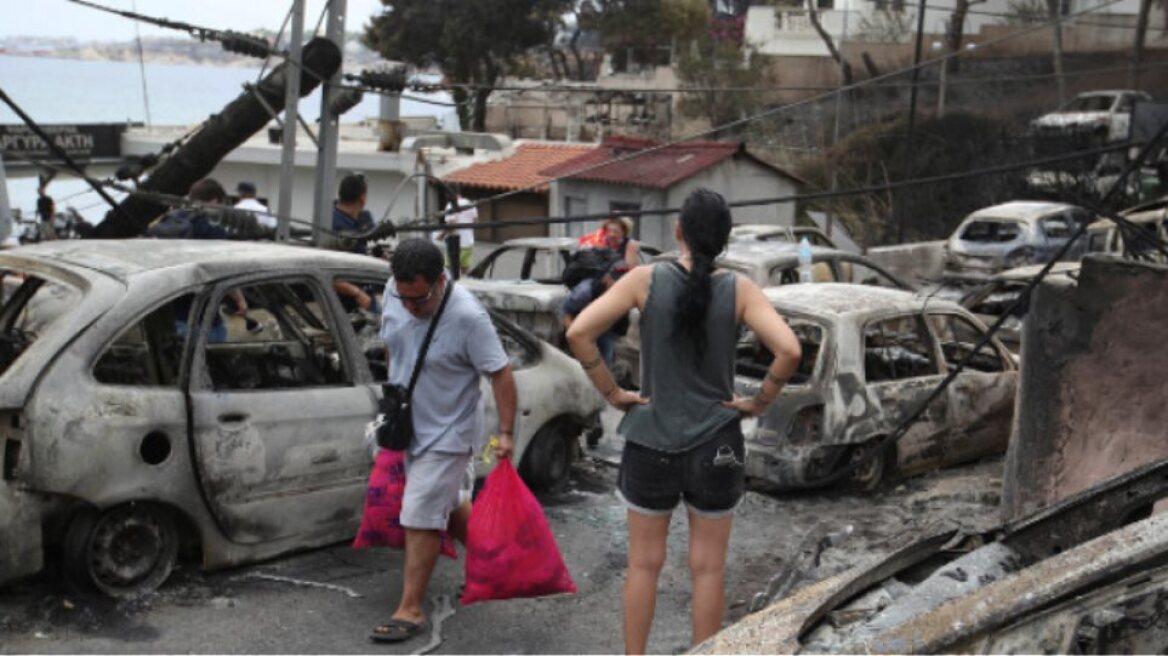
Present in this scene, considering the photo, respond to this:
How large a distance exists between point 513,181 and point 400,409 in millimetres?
24505

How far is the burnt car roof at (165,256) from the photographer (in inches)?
265

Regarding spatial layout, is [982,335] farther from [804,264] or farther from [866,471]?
[804,264]

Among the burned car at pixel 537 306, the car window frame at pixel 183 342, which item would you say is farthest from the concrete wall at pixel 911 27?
the car window frame at pixel 183 342

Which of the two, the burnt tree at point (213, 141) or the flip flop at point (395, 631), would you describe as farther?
the burnt tree at point (213, 141)

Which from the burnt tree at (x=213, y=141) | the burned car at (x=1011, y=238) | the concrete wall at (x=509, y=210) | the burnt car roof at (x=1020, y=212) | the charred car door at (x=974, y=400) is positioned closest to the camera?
the charred car door at (x=974, y=400)

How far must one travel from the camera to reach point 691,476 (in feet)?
17.2

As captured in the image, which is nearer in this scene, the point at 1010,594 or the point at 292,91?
the point at 1010,594

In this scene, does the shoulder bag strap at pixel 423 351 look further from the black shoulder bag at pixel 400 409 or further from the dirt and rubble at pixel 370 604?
the dirt and rubble at pixel 370 604

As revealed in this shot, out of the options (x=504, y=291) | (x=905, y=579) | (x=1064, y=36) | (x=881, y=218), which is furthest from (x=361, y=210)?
(x=1064, y=36)

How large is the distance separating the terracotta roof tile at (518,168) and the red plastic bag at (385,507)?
928 inches

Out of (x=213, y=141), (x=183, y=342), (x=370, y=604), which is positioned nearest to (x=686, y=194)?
(x=213, y=141)

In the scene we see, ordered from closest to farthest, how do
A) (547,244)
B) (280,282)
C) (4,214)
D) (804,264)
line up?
(280,282) → (804,264) → (4,214) → (547,244)

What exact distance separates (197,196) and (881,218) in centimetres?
2231

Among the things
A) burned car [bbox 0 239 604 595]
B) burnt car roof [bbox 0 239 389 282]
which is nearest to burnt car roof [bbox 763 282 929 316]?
burned car [bbox 0 239 604 595]
